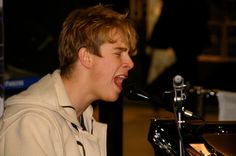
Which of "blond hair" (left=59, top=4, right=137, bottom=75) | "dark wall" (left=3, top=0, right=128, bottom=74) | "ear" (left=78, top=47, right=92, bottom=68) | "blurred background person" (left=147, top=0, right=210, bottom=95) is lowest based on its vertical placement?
"blurred background person" (left=147, top=0, right=210, bottom=95)

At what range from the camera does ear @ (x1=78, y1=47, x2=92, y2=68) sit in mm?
2662

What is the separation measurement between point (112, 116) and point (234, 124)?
57.8 inches

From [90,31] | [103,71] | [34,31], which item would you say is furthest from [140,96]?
[34,31]

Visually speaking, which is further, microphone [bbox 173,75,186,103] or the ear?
the ear

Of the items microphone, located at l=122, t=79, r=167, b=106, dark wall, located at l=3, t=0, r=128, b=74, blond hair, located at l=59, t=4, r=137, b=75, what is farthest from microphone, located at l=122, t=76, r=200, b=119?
dark wall, located at l=3, t=0, r=128, b=74

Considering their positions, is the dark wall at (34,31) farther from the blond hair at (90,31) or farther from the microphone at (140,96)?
the microphone at (140,96)

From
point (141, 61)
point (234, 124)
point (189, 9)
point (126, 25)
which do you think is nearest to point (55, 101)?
point (126, 25)

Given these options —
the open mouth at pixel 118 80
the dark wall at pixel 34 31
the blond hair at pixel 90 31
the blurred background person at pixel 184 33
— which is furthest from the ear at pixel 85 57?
the blurred background person at pixel 184 33

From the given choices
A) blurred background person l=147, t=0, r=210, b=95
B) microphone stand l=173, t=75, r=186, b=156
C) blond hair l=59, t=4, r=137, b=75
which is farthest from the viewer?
blurred background person l=147, t=0, r=210, b=95

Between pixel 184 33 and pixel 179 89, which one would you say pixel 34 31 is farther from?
pixel 184 33

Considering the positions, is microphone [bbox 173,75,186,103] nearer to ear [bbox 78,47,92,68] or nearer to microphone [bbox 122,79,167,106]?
microphone [bbox 122,79,167,106]

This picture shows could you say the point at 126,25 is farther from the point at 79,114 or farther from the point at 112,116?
the point at 112,116

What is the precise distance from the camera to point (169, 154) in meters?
2.61

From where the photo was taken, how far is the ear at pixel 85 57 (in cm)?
266
